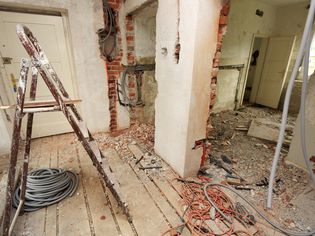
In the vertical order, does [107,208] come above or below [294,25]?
below

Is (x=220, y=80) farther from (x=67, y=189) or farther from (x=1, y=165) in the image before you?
(x=1, y=165)

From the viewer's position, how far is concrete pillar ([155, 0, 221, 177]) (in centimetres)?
154

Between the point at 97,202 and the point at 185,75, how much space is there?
1.54 meters

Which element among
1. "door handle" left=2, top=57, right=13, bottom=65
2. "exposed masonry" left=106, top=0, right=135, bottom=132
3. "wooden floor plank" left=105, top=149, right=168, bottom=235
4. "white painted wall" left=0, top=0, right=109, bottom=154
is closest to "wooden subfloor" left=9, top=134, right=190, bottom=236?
"wooden floor plank" left=105, top=149, right=168, bottom=235

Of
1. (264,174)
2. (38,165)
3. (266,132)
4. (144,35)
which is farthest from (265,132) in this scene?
(38,165)

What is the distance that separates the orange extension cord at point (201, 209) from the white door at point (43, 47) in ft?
8.08

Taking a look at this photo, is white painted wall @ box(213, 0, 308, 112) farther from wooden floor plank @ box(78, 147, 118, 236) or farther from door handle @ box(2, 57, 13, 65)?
door handle @ box(2, 57, 13, 65)

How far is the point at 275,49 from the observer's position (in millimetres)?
4867

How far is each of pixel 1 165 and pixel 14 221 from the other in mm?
1265

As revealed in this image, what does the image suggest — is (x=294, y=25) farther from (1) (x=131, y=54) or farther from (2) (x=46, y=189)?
(2) (x=46, y=189)

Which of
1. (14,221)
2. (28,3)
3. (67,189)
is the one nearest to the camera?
A: (14,221)

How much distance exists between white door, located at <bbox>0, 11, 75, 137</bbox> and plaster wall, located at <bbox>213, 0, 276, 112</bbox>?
3.30 meters

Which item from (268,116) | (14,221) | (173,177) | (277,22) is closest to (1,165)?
(14,221)

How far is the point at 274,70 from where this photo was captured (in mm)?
4977
